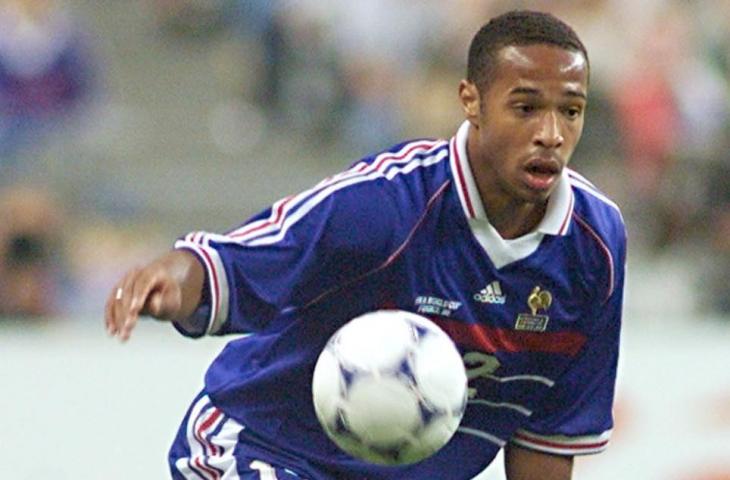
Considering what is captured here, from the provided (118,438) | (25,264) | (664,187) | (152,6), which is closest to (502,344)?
(118,438)

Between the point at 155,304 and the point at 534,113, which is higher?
the point at 534,113

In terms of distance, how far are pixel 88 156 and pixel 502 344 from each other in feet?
19.2

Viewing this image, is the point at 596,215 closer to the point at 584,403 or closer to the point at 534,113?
the point at 534,113

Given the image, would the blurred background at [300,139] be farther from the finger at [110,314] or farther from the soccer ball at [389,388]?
the finger at [110,314]

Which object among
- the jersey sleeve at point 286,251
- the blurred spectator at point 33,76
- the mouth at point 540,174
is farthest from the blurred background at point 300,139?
the mouth at point 540,174

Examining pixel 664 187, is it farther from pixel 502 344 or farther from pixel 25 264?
pixel 502 344

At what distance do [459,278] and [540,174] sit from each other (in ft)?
1.18

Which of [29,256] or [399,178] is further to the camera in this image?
[29,256]

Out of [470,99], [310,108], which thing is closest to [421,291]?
[470,99]

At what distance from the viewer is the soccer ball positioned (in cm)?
467

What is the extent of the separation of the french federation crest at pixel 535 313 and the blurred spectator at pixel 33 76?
17.1 feet

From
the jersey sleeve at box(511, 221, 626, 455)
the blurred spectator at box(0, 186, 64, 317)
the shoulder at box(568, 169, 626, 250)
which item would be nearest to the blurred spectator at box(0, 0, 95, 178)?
the blurred spectator at box(0, 186, 64, 317)

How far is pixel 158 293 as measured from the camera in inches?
177

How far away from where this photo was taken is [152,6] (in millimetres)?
11984
